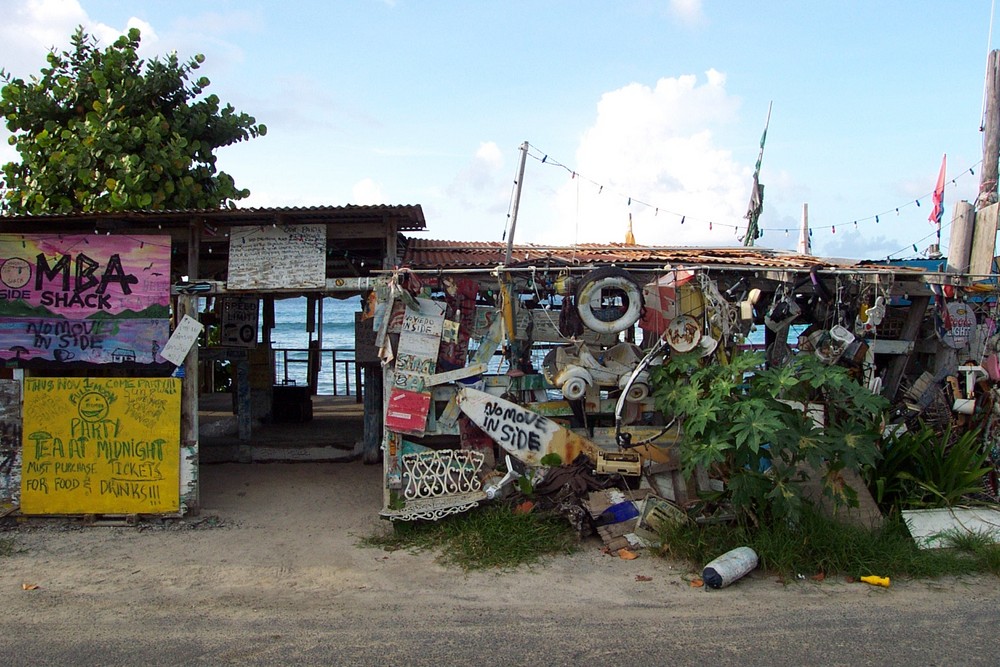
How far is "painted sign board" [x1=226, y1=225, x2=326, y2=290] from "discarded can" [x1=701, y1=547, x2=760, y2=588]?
4.61 m

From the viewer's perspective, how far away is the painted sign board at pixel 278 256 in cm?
768

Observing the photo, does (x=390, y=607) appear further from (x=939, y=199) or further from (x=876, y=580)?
(x=939, y=199)

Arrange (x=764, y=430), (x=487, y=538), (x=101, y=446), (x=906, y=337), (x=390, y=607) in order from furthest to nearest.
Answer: (x=906, y=337) → (x=101, y=446) → (x=487, y=538) → (x=764, y=430) → (x=390, y=607)

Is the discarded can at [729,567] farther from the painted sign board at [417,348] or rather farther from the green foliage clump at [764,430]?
the painted sign board at [417,348]

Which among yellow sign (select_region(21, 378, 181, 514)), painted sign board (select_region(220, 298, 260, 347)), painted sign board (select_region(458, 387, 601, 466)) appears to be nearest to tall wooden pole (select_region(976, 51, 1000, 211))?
painted sign board (select_region(458, 387, 601, 466))

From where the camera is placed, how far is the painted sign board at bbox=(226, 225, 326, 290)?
768 centimetres

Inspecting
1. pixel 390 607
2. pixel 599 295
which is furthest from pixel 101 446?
pixel 599 295

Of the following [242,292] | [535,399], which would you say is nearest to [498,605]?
[535,399]

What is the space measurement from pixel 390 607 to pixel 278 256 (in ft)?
12.6

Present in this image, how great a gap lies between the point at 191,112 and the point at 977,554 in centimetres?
1235

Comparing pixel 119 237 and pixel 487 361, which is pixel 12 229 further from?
pixel 487 361

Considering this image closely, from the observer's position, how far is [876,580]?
604 centimetres

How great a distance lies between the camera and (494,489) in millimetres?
7137

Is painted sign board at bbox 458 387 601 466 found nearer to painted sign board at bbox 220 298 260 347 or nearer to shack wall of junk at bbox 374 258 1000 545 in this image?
shack wall of junk at bbox 374 258 1000 545
